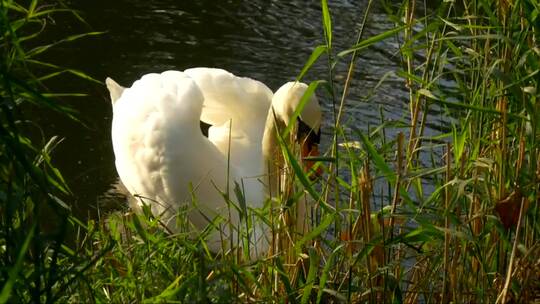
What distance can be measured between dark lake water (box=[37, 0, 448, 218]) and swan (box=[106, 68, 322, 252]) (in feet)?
1.45

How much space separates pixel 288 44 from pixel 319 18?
79cm

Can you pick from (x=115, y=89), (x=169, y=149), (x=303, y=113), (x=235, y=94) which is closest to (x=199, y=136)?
(x=169, y=149)

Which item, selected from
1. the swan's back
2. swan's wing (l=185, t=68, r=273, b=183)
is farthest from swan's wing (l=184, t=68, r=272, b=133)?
the swan's back

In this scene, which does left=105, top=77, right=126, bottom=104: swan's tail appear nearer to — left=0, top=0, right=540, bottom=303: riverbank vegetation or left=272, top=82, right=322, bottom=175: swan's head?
left=272, top=82, right=322, bottom=175: swan's head

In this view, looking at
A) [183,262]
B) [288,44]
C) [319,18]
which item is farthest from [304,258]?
[319,18]

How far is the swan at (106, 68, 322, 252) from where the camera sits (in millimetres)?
4832

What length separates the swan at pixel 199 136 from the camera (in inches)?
190

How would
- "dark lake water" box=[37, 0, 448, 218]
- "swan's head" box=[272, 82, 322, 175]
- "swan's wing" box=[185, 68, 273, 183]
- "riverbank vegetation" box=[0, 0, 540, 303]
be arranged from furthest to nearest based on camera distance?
"dark lake water" box=[37, 0, 448, 218]
"swan's wing" box=[185, 68, 273, 183]
"swan's head" box=[272, 82, 322, 175]
"riverbank vegetation" box=[0, 0, 540, 303]

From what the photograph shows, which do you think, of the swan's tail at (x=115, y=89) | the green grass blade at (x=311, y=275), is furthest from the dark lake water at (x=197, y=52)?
the green grass blade at (x=311, y=275)

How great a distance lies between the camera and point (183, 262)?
2.99m

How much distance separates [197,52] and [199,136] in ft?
7.94

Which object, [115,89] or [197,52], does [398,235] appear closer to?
[115,89]

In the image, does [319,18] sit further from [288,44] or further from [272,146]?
[272,146]

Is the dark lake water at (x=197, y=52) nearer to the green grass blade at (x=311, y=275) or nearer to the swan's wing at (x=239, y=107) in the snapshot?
the swan's wing at (x=239, y=107)
